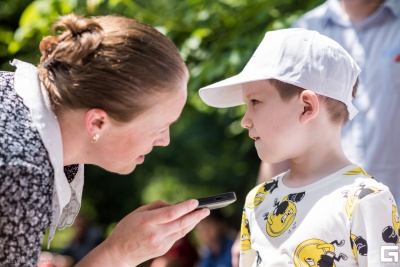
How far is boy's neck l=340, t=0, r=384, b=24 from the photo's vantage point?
122 inches

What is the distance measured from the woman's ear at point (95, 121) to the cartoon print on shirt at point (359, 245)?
77cm

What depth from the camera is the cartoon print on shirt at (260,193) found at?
7.92 feet

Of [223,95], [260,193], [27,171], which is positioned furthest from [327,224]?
[27,171]

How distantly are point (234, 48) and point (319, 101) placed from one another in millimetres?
1983

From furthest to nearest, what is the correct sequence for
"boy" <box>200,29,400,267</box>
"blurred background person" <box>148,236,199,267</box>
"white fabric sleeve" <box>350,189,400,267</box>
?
"blurred background person" <box>148,236,199,267</box> → "boy" <box>200,29,400,267</box> → "white fabric sleeve" <box>350,189,400,267</box>

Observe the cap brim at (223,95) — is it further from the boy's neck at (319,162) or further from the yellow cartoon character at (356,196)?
the yellow cartoon character at (356,196)

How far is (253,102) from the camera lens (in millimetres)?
2389

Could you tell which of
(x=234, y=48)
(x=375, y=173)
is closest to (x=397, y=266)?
(x=375, y=173)

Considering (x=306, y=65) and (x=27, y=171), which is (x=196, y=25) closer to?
(x=306, y=65)

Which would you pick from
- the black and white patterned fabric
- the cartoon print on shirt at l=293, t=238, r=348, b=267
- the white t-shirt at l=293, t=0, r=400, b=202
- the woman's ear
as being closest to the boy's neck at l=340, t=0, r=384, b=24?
the white t-shirt at l=293, t=0, r=400, b=202

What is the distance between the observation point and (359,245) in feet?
6.81

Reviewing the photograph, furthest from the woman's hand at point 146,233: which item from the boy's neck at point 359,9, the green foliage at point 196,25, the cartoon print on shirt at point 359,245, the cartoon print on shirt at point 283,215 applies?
the boy's neck at point 359,9

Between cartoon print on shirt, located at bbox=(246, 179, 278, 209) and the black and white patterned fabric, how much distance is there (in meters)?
0.70

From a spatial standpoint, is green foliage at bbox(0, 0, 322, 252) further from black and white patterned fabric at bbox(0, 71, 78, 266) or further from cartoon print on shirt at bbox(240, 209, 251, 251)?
cartoon print on shirt at bbox(240, 209, 251, 251)
